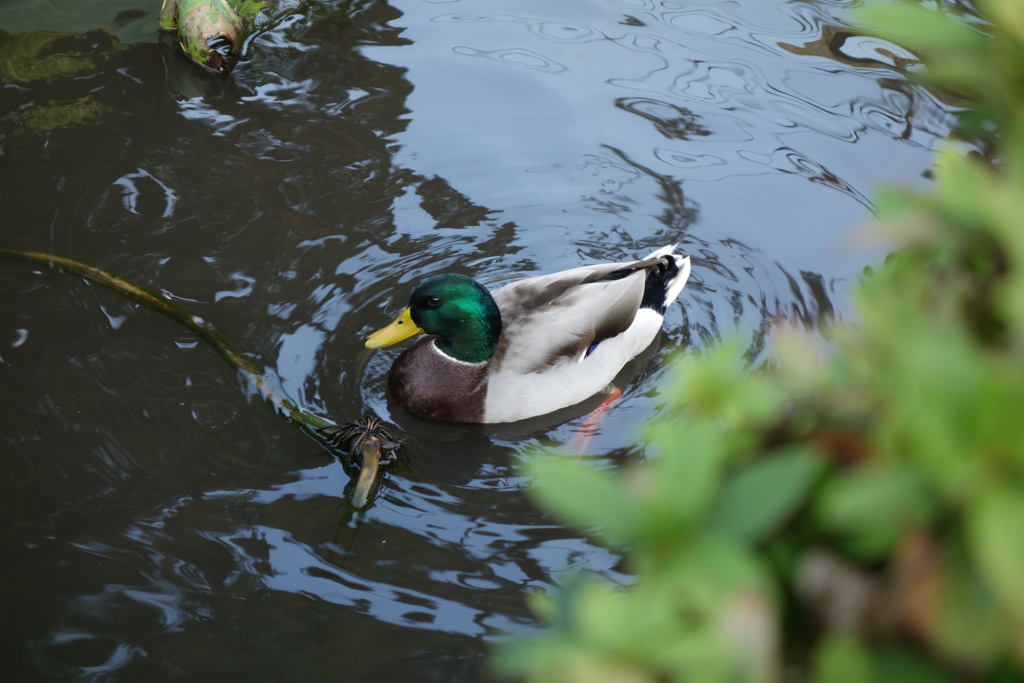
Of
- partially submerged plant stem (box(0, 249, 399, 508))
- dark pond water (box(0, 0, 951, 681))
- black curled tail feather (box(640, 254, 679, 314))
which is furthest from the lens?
black curled tail feather (box(640, 254, 679, 314))

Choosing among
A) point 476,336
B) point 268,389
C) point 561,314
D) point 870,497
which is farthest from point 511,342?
point 870,497

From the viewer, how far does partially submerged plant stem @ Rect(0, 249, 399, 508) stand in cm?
375

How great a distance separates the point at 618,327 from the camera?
443 centimetres

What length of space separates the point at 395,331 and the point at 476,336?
1.26 feet

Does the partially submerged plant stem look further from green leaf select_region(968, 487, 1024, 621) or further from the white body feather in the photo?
green leaf select_region(968, 487, 1024, 621)

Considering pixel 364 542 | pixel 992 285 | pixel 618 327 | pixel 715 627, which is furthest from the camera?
pixel 618 327

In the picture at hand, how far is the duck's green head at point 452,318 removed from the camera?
166 inches

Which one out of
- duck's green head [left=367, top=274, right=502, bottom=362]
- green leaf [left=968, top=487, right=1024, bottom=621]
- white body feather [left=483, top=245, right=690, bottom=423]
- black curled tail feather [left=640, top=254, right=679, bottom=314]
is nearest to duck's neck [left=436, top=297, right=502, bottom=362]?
duck's green head [left=367, top=274, right=502, bottom=362]

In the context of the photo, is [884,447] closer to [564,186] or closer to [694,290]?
[694,290]

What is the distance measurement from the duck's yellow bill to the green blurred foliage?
11.5ft

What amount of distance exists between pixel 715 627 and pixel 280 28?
6.74 m

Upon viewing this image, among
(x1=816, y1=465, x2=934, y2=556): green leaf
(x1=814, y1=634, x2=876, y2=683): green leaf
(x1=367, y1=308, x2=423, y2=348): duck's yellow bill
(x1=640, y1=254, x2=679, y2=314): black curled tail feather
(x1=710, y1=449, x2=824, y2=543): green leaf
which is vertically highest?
(x1=816, y1=465, x2=934, y2=556): green leaf

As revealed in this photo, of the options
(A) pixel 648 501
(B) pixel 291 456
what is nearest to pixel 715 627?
(A) pixel 648 501

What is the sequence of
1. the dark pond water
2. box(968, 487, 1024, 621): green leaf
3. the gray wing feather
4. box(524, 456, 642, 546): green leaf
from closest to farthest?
box(968, 487, 1024, 621): green leaf < box(524, 456, 642, 546): green leaf < the dark pond water < the gray wing feather
